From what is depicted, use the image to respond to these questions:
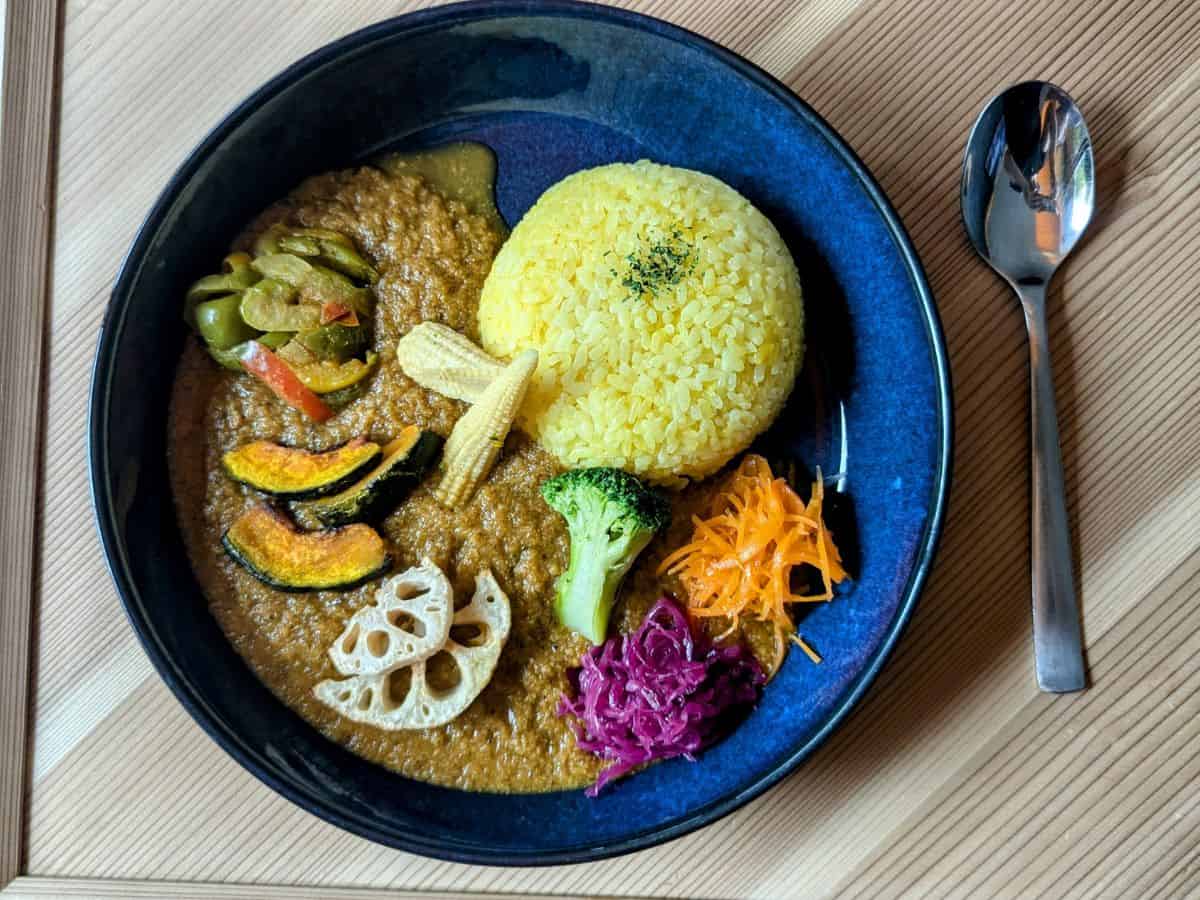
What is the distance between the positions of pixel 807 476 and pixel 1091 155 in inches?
37.5

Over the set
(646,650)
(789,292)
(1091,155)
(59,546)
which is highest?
(1091,155)

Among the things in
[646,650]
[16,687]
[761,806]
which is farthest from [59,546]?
[761,806]

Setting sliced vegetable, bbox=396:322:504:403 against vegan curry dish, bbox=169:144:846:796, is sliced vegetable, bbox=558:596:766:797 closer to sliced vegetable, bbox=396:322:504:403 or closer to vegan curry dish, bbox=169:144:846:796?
vegan curry dish, bbox=169:144:846:796

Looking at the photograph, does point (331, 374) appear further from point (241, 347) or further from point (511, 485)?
point (511, 485)

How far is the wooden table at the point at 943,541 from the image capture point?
2105 millimetres

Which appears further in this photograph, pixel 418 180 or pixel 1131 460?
pixel 418 180

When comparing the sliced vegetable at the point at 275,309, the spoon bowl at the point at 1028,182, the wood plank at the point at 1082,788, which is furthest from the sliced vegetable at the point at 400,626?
the spoon bowl at the point at 1028,182

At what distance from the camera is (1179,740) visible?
6.88 feet

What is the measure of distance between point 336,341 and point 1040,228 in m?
1.61

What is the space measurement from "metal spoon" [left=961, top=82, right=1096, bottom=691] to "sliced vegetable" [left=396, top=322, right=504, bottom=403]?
1.15 meters

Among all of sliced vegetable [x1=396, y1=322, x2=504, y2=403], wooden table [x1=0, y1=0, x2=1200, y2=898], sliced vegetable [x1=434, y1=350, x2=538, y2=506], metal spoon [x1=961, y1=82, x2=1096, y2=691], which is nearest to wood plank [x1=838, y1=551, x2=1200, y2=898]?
wooden table [x1=0, y1=0, x2=1200, y2=898]

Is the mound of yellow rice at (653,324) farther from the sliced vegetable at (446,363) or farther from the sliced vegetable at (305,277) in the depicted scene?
the sliced vegetable at (305,277)

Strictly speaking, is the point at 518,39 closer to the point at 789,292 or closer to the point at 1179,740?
the point at 789,292

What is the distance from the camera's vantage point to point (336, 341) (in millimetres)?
2129
